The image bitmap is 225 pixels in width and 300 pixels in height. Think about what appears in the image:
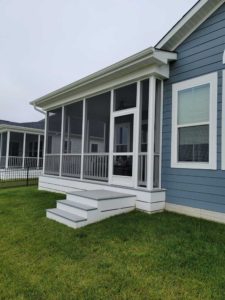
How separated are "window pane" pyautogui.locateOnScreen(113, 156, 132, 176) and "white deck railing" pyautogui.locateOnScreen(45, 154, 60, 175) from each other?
337 centimetres

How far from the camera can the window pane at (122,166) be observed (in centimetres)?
634

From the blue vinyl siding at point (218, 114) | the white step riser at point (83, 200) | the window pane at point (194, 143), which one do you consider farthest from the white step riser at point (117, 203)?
the window pane at point (194, 143)

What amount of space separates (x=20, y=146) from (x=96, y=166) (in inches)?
552

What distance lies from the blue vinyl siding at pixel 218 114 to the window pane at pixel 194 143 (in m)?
0.27

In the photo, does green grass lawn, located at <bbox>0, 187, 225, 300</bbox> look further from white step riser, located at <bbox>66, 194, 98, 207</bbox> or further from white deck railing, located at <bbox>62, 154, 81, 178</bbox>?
white deck railing, located at <bbox>62, 154, 81, 178</bbox>

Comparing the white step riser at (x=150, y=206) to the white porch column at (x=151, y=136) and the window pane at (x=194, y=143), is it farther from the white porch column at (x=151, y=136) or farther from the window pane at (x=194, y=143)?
the window pane at (x=194, y=143)

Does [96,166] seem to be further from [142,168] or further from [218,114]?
[218,114]

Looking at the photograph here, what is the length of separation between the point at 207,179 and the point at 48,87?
33511mm

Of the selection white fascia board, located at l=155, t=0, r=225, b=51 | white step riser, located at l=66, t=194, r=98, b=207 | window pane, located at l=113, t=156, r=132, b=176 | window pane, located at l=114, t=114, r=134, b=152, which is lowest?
white step riser, located at l=66, t=194, r=98, b=207

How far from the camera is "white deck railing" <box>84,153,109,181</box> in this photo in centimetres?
705

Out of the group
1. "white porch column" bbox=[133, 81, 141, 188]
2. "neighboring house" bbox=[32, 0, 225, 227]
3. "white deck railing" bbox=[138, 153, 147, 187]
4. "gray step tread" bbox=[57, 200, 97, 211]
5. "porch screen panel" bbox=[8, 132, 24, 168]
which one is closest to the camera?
"neighboring house" bbox=[32, 0, 225, 227]

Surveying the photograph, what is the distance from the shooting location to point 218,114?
15.6 ft

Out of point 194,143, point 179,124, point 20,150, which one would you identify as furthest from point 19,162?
point 194,143

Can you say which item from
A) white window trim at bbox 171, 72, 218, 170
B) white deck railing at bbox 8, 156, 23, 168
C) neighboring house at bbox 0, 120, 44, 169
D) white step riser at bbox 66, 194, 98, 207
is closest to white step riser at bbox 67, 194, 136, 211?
white step riser at bbox 66, 194, 98, 207
